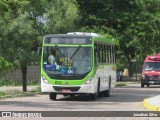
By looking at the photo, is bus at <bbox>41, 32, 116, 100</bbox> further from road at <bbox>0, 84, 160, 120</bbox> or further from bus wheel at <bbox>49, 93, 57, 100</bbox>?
road at <bbox>0, 84, 160, 120</bbox>

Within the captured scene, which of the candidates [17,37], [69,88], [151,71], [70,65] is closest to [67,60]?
[70,65]

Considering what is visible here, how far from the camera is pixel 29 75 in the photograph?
48.0m

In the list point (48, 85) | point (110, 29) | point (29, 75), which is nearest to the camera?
point (48, 85)

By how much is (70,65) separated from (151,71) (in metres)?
21.9

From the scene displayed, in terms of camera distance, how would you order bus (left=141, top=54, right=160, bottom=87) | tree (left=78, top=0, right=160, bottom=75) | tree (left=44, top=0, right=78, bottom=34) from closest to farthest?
tree (left=44, top=0, right=78, bottom=34), bus (left=141, top=54, right=160, bottom=87), tree (left=78, top=0, right=160, bottom=75)

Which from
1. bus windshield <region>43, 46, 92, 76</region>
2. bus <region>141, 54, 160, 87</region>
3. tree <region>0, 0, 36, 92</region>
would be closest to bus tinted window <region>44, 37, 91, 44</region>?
bus windshield <region>43, 46, 92, 76</region>

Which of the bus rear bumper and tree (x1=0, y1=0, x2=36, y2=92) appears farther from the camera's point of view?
tree (x1=0, y1=0, x2=36, y2=92)

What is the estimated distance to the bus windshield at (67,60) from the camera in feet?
88.1

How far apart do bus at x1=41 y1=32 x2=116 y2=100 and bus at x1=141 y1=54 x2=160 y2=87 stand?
20096 mm

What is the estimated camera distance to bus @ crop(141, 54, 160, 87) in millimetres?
47500

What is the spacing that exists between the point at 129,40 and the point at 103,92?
2708 cm

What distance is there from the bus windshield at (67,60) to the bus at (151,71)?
69.0ft

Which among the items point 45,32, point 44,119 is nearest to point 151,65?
point 45,32

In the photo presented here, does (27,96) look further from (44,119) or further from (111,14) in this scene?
(111,14)
